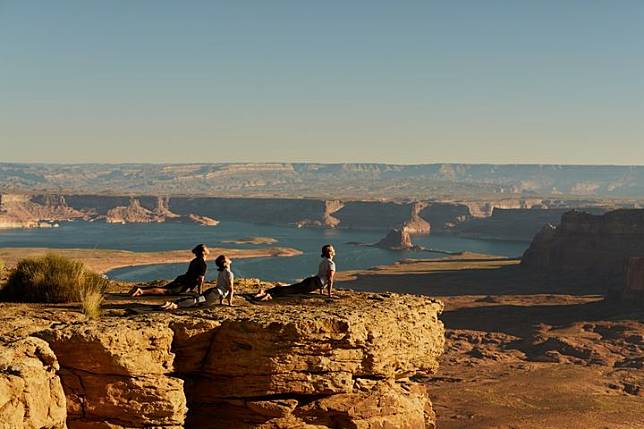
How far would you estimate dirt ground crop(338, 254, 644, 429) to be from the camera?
134 ft

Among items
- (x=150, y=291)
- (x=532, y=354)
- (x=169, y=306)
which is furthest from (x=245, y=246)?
(x=169, y=306)

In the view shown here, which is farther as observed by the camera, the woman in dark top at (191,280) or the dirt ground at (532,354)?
the dirt ground at (532,354)

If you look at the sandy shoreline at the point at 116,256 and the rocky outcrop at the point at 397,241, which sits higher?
the rocky outcrop at the point at 397,241

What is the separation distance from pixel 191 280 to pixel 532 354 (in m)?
48.7

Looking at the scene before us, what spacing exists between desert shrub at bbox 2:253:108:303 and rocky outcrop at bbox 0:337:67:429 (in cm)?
412

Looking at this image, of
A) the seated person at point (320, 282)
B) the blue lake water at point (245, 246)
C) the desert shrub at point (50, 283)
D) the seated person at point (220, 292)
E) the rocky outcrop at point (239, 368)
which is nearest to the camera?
the rocky outcrop at point (239, 368)

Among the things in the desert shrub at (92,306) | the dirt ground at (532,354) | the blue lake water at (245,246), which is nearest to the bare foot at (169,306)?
the desert shrub at (92,306)

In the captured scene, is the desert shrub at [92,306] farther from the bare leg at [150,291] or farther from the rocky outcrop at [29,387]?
the bare leg at [150,291]

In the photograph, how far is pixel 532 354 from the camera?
60.7 metres

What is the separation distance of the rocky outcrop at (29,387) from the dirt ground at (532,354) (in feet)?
95.6

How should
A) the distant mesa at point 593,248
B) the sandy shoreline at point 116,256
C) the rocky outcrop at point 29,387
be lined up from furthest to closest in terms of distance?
the sandy shoreline at point 116,256 → the distant mesa at point 593,248 → the rocky outcrop at point 29,387

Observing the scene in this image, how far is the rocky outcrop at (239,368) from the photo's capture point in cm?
1249

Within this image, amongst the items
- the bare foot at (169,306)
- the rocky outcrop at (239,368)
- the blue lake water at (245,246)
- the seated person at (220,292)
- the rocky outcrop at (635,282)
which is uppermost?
the seated person at (220,292)

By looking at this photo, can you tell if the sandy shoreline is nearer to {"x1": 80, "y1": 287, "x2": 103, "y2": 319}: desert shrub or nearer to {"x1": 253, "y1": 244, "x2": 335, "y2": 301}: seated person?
{"x1": 253, "y1": 244, "x2": 335, "y2": 301}: seated person
